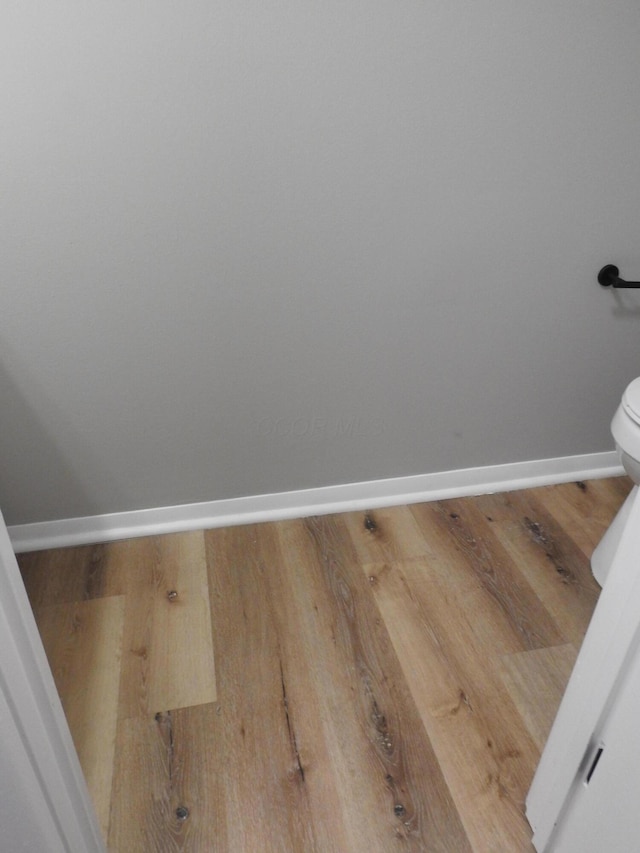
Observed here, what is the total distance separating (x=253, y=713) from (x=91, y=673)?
41 centimetres

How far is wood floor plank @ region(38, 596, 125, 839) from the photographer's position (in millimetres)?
1221

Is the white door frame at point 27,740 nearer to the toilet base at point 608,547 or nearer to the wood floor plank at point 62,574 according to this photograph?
the wood floor plank at point 62,574

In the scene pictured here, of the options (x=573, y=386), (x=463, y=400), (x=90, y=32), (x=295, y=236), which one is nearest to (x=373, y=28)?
(x=295, y=236)

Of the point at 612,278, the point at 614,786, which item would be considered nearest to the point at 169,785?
the point at 614,786

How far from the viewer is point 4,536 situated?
24.5 inches

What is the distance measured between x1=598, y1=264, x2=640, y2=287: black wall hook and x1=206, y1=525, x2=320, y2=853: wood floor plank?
121cm

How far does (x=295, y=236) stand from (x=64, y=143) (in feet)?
1.77

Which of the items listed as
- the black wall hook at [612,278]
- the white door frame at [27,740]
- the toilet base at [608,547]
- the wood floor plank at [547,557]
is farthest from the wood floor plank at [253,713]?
the black wall hook at [612,278]

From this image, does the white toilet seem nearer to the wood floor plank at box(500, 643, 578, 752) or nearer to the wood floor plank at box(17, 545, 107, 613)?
the wood floor plank at box(500, 643, 578, 752)

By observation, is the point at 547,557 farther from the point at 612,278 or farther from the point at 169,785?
the point at 169,785

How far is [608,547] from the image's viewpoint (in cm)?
163

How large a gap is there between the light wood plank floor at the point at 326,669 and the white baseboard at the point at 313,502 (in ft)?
0.12

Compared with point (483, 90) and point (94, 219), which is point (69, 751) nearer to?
point (94, 219)

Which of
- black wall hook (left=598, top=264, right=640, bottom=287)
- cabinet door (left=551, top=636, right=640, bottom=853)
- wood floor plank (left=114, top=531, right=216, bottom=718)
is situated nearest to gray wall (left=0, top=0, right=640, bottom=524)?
black wall hook (left=598, top=264, right=640, bottom=287)
